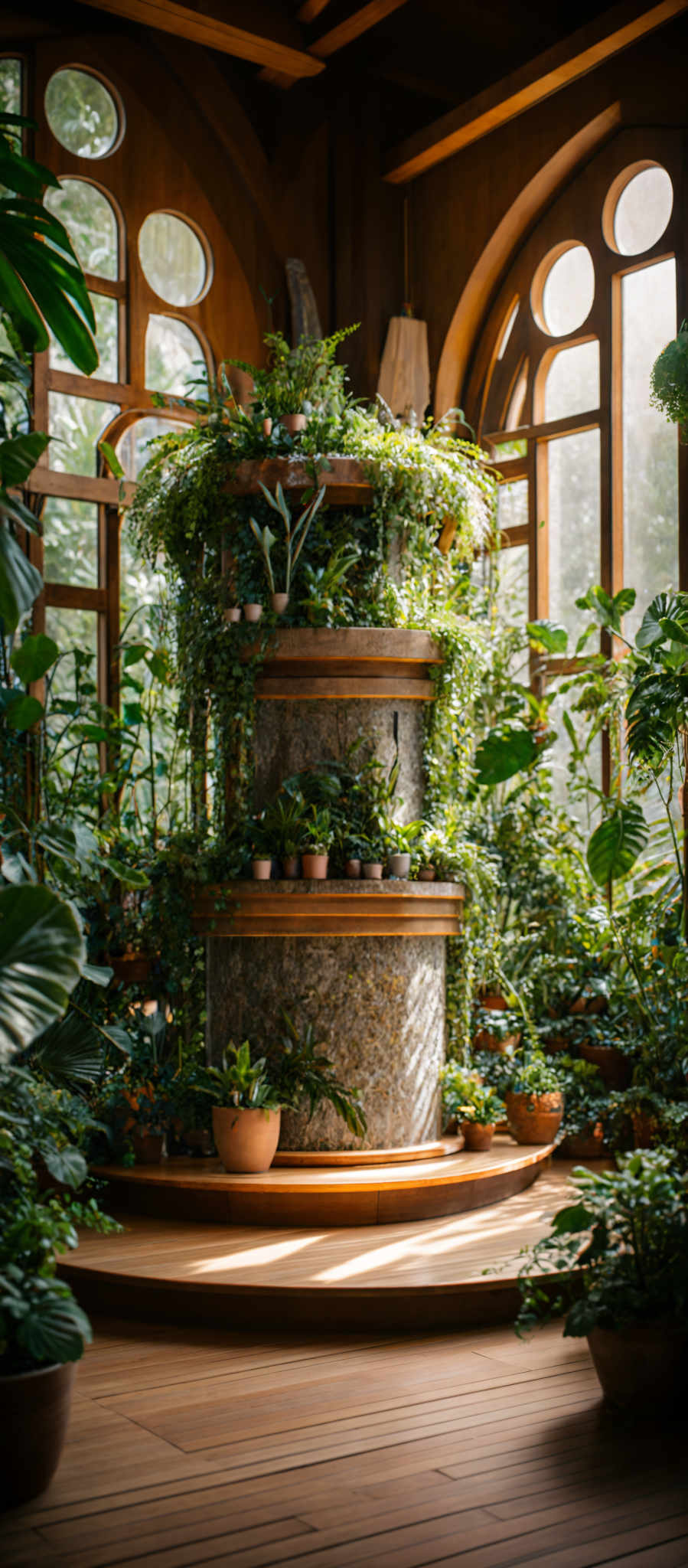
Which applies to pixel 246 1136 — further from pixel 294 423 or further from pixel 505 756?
pixel 294 423

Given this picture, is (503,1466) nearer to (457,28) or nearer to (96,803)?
(96,803)

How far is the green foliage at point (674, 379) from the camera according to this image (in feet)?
16.9

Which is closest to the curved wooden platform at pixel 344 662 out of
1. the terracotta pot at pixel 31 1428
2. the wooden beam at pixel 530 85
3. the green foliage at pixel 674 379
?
the green foliage at pixel 674 379

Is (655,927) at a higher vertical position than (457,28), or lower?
lower

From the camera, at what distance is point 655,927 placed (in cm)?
657

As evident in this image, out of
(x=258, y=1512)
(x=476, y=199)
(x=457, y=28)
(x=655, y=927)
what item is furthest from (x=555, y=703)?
(x=258, y=1512)

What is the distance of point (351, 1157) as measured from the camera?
5.51 m

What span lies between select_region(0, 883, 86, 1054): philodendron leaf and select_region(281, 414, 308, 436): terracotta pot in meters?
3.34

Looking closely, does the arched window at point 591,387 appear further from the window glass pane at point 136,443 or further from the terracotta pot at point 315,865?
the terracotta pot at point 315,865

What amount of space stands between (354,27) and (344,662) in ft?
12.9

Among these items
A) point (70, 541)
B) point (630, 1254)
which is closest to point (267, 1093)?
point (630, 1254)

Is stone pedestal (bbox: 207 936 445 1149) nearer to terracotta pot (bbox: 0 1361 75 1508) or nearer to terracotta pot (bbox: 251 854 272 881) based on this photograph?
terracotta pot (bbox: 251 854 272 881)

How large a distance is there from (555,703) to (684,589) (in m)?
1.16

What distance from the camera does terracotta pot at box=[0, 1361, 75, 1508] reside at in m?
3.04
